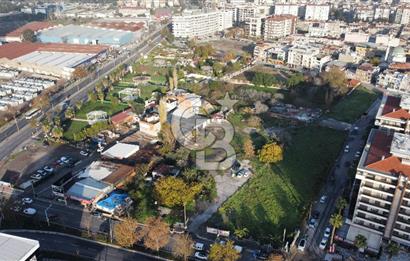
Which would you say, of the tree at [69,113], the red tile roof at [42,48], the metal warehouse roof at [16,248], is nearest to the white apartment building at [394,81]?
the tree at [69,113]

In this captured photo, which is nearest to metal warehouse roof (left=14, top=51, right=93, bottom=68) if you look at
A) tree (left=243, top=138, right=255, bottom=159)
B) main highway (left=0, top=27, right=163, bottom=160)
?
main highway (left=0, top=27, right=163, bottom=160)

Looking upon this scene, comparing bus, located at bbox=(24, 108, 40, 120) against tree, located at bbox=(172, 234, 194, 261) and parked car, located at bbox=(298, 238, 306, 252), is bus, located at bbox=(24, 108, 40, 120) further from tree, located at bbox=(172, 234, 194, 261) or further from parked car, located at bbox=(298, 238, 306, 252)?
parked car, located at bbox=(298, 238, 306, 252)

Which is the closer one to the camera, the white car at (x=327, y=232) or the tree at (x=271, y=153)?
the white car at (x=327, y=232)

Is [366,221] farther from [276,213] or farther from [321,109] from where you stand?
[321,109]

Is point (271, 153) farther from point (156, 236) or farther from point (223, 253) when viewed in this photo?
point (156, 236)

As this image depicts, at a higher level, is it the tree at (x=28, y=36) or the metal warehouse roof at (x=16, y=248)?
the tree at (x=28, y=36)

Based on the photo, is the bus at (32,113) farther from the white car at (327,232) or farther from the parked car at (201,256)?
the white car at (327,232)
